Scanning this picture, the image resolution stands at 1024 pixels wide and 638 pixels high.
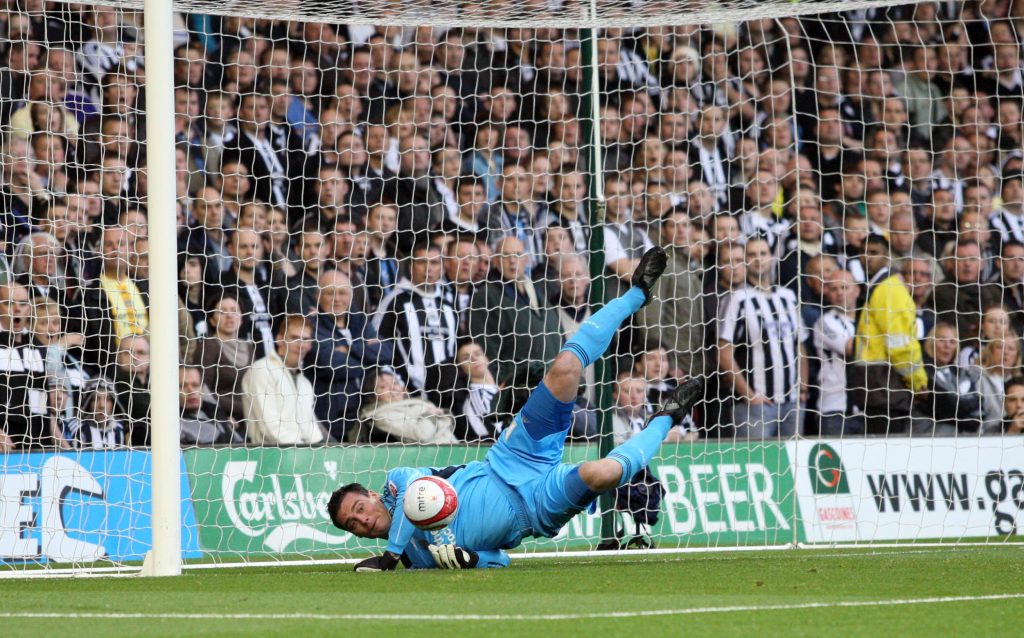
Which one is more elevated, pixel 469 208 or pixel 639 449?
pixel 469 208

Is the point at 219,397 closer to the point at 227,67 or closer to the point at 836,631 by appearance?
the point at 227,67

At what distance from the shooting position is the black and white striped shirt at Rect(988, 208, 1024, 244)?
41.3 ft

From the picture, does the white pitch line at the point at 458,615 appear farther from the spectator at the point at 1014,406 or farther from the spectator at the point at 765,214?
the spectator at the point at 765,214

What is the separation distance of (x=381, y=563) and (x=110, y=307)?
335 centimetres

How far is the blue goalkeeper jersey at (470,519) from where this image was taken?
707cm

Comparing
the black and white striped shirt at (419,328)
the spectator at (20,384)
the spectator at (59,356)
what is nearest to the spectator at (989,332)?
the black and white striped shirt at (419,328)

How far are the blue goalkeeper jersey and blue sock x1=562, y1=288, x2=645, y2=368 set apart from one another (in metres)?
0.77

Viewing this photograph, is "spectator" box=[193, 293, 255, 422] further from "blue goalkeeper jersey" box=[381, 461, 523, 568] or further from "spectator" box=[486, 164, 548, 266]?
"blue goalkeeper jersey" box=[381, 461, 523, 568]

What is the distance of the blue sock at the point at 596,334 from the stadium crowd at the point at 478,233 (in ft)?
7.07

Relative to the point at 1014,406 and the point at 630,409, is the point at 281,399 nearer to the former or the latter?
the point at 630,409

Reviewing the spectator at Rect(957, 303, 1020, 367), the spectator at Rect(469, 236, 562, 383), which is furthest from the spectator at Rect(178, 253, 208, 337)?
the spectator at Rect(957, 303, 1020, 367)

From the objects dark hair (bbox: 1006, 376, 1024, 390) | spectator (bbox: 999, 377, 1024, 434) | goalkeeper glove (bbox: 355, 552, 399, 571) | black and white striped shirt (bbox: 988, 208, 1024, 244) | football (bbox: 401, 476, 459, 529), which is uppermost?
black and white striped shirt (bbox: 988, 208, 1024, 244)


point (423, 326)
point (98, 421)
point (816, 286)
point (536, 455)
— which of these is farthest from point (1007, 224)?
point (98, 421)

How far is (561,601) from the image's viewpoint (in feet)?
16.6
